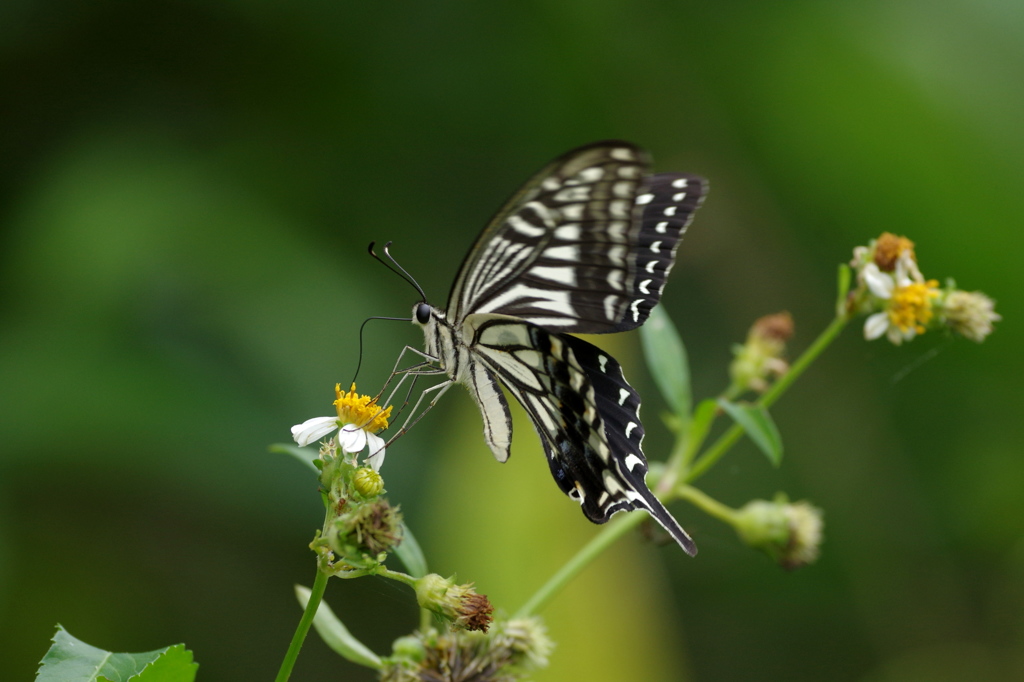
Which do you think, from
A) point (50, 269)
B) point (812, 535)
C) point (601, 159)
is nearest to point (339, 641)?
point (601, 159)

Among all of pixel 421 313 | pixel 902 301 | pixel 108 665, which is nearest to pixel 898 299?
pixel 902 301

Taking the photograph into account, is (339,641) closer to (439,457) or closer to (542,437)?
(542,437)

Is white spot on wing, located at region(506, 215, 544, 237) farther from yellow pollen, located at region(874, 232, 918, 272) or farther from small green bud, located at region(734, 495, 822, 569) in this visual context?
small green bud, located at region(734, 495, 822, 569)

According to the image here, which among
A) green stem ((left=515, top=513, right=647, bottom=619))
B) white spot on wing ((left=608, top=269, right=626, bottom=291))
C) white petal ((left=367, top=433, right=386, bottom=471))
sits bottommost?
green stem ((left=515, top=513, right=647, bottom=619))

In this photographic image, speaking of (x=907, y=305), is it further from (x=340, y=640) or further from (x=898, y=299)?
(x=340, y=640)

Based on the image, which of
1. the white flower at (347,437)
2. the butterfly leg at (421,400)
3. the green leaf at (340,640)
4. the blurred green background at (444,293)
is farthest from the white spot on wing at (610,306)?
the blurred green background at (444,293)

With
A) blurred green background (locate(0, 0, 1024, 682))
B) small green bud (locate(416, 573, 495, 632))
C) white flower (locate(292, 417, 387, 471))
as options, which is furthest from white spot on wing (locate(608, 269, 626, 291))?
blurred green background (locate(0, 0, 1024, 682))

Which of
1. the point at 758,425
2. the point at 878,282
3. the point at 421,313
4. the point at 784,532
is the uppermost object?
the point at 421,313
